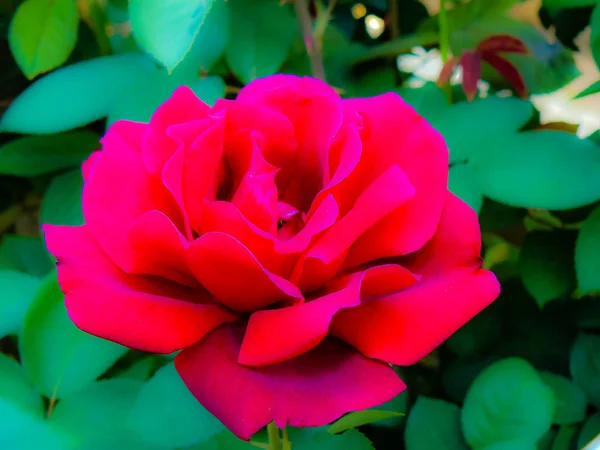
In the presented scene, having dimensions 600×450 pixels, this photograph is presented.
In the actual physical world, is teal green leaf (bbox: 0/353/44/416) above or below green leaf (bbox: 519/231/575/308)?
above

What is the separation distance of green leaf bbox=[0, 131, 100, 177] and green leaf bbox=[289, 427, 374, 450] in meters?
0.41

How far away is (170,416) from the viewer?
32 centimetres

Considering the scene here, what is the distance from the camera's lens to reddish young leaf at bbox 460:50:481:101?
0.52m

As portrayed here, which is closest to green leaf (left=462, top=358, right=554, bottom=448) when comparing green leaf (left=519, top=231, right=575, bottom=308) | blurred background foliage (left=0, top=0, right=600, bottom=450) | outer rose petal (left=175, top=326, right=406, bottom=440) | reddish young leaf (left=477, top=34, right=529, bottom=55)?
blurred background foliage (left=0, top=0, right=600, bottom=450)

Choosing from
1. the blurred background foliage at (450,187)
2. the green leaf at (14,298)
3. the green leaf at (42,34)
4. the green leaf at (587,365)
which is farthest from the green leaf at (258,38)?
the green leaf at (587,365)

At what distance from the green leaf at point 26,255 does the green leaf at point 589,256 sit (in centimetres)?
50

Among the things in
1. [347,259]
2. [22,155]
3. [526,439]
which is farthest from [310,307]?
[22,155]

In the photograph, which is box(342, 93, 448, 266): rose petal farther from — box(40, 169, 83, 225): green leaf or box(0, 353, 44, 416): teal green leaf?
box(40, 169, 83, 225): green leaf

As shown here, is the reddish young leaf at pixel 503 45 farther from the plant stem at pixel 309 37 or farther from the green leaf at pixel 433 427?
Result: the green leaf at pixel 433 427

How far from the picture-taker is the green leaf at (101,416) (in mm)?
312

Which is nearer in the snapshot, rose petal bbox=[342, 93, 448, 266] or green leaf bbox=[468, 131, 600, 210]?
rose petal bbox=[342, 93, 448, 266]

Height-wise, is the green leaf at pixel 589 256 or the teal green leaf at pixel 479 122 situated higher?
the teal green leaf at pixel 479 122

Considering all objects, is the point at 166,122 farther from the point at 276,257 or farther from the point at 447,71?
the point at 447,71

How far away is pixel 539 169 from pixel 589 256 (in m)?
0.08
